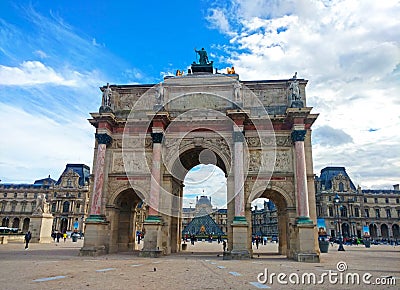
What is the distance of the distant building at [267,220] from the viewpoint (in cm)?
9506

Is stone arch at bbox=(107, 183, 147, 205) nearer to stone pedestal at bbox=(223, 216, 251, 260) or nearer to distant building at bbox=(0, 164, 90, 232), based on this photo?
stone pedestal at bbox=(223, 216, 251, 260)

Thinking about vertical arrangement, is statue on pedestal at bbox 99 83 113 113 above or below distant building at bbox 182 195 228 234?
above

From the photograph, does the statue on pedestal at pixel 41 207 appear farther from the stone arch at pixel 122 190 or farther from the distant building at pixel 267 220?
the distant building at pixel 267 220

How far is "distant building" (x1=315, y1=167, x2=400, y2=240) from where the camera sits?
81.0 m

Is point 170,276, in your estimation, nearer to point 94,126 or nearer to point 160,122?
point 160,122

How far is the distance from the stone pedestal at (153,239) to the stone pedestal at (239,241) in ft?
13.7

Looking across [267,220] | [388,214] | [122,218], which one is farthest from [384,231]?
[122,218]

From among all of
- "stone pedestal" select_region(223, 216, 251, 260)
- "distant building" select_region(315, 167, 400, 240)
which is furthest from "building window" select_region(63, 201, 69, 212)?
"stone pedestal" select_region(223, 216, 251, 260)

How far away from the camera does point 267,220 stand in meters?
100

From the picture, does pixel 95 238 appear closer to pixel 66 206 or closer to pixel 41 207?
pixel 41 207

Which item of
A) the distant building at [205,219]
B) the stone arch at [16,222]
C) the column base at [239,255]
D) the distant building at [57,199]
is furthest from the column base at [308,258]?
the stone arch at [16,222]

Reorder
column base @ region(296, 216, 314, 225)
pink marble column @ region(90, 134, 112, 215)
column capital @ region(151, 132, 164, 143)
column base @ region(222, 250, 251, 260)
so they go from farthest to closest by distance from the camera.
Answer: column capital @ region(151, 132, 164, 143), pink marble column @ region(90, 134, 112, 215), column base @ region(296, 216, 314, 225), column base @ region(222, 250, 251, 260)

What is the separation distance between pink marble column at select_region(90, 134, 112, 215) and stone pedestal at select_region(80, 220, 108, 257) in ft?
2.64

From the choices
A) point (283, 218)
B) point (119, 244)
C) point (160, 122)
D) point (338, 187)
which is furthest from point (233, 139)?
point (338, 187)
